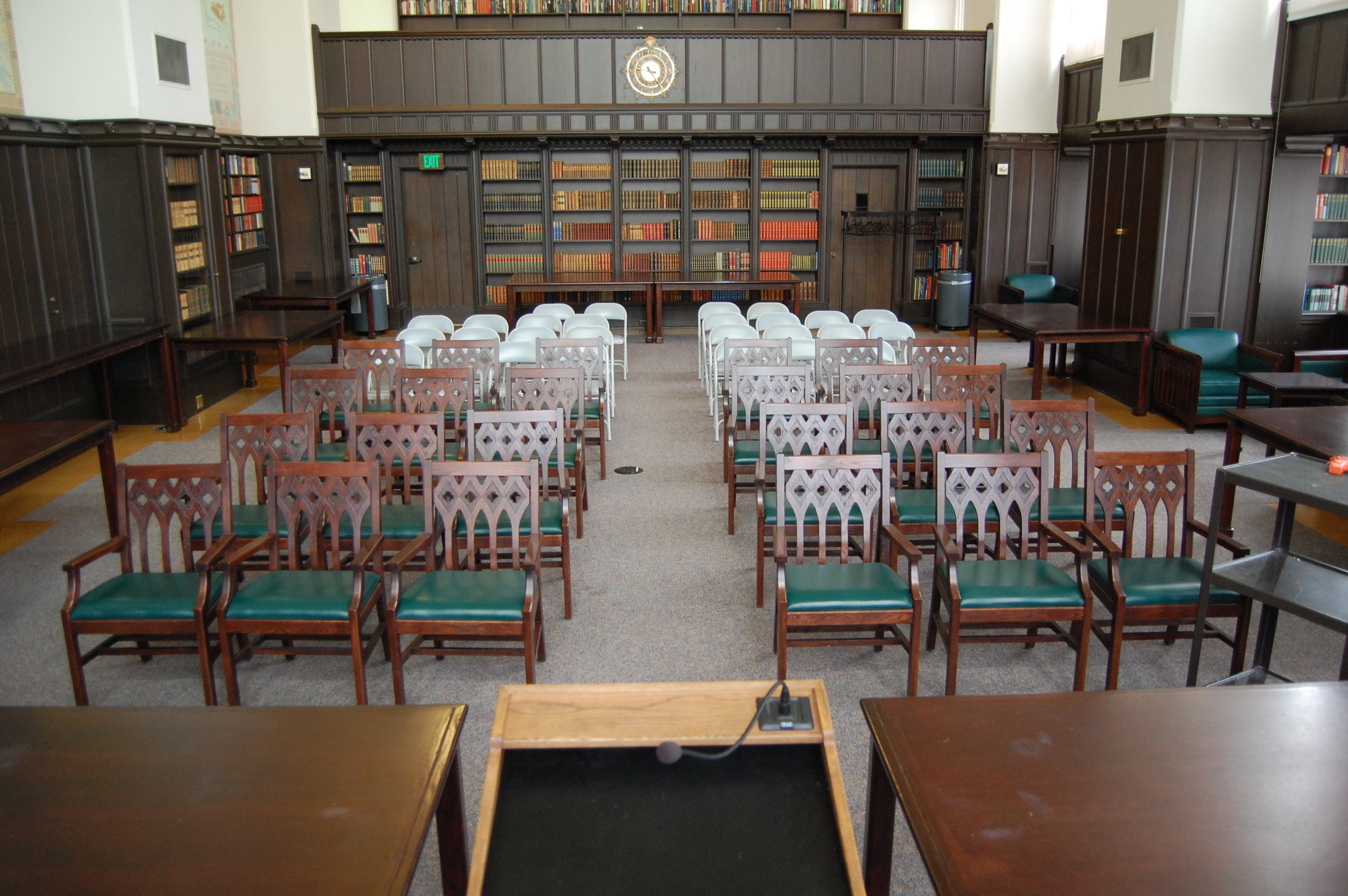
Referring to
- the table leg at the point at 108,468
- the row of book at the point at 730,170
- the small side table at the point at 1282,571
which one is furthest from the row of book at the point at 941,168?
the table leg at the point at 108,468

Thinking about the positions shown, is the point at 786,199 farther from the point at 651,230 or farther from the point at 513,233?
the point at 513,233

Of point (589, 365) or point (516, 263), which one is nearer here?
point (589, 365)

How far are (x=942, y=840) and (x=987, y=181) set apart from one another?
12005 mm

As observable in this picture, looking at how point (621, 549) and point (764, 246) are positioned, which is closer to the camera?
point (621, 549)

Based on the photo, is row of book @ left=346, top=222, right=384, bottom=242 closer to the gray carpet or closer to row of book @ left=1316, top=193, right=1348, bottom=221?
the gray carpet

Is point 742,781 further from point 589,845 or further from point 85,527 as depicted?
point 85,527

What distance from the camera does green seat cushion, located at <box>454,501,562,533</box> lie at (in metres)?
4.45

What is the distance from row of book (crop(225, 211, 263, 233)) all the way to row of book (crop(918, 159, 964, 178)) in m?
8.43

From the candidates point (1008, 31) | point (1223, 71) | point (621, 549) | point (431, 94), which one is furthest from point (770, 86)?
point (621, 549)

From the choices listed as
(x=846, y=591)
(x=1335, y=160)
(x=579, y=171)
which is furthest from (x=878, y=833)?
(x=579, y=171)

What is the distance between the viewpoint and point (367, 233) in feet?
43.0

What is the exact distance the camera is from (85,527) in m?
6.01

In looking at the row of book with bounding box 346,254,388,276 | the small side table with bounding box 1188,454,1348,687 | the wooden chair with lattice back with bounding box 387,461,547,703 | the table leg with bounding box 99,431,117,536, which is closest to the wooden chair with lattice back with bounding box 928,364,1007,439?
the small side table with bounding box 1188,454,1348,687

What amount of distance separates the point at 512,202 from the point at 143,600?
10038 mm
